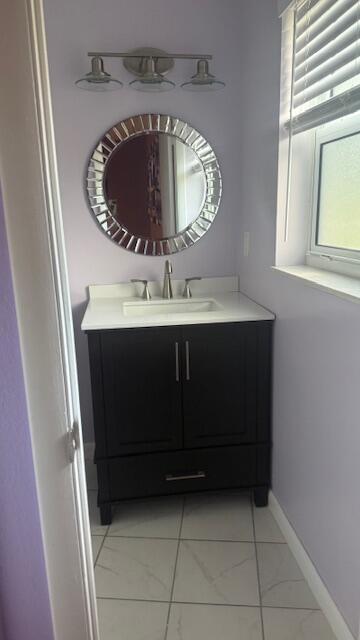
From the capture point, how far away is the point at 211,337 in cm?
186

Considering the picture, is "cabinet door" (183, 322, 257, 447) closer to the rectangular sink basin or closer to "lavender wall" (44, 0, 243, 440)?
the rectangular sink basin

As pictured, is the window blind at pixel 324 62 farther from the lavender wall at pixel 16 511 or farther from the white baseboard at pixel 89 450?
the white baseboard at pixel 89 450

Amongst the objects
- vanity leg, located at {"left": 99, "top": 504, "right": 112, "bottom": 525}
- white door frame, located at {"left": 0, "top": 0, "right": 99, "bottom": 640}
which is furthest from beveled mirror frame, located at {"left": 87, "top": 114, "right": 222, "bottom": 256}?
white door frame, located at {"left": 0, "top": 0, "right": 99, "bottom": 640}

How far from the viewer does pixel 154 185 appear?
2.23 metres

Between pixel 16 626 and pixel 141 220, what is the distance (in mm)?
1812

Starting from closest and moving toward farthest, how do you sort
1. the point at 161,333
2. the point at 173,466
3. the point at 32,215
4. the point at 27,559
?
the point at 32,215, the point at 27,559, the point at 161,333, the point at 173,466

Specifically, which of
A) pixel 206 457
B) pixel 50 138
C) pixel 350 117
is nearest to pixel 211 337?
pixel 206 457

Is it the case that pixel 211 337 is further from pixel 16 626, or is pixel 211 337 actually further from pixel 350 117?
pixel 16 626

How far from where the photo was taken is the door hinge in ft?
2.42

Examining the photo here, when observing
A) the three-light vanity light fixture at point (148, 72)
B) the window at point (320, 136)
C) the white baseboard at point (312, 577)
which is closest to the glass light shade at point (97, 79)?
the three-light vanity light fixture at point (148, 72)

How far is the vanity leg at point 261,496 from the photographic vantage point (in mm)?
2020

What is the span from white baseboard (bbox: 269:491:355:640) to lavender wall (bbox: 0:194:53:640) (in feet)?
3.29

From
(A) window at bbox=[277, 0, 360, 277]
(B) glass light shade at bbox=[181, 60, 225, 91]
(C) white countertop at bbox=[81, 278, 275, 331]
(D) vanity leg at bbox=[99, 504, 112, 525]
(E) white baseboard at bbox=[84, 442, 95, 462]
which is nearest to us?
(A) window at bbox=[277, 0, 360, 277]

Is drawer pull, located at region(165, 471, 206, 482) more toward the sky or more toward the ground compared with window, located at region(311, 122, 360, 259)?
more toward the ground
